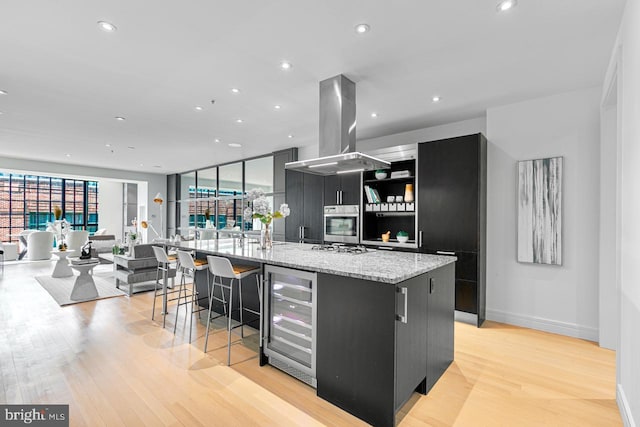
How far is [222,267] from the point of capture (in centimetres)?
277

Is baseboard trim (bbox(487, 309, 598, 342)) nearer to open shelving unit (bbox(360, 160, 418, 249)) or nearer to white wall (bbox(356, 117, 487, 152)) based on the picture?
open shelving unit (bbox(360, 160, 418, 249))

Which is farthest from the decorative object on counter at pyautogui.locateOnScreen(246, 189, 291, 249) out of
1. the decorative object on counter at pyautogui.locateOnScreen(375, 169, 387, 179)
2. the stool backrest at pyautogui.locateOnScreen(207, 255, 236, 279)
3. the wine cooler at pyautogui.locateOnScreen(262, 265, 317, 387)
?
the decorative object on counter at pyautogui.locateOnScreen(375, 169, 387, 179)

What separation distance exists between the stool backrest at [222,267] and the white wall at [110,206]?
434 inches

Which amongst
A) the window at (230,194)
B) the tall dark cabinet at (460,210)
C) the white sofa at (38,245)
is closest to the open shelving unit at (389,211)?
the tall dark cabinet at (460,210)

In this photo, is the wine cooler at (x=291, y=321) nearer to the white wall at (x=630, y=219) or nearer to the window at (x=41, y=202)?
the white wall at (x=630, y=219)

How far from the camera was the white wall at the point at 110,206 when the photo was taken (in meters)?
11.5

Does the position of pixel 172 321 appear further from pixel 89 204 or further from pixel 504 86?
pixel 89 204

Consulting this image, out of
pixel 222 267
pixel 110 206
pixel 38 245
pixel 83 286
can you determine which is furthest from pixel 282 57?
pixel 110 206

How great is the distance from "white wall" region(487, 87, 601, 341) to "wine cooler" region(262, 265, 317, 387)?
2.71m

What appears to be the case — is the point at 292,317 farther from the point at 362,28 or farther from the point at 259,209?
the point at 362,28

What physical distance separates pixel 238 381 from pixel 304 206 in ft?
12.0

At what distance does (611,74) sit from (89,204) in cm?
1418

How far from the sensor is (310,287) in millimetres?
2355

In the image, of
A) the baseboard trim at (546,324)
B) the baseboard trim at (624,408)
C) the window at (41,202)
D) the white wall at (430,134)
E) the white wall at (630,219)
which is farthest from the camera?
the window at (41,202)
